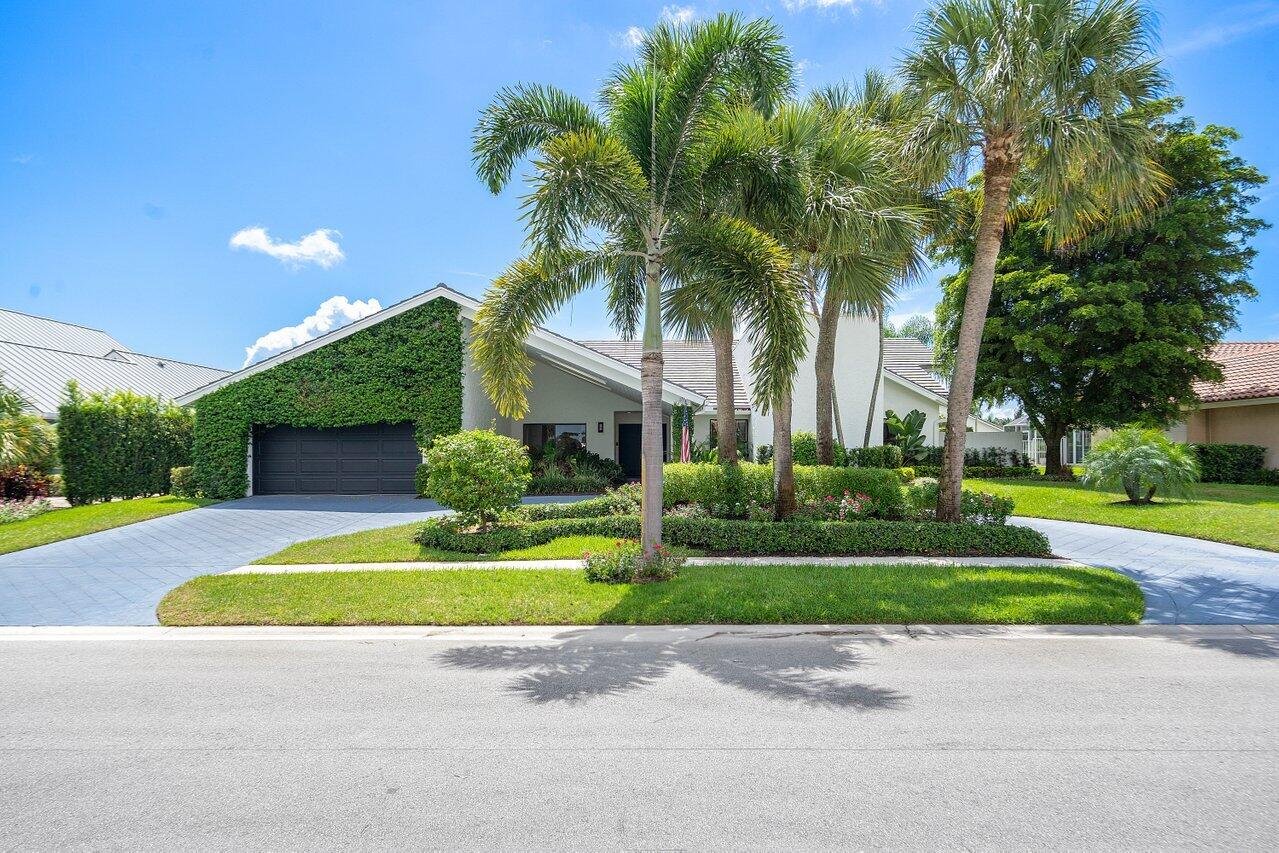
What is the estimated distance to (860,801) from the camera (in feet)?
11.2

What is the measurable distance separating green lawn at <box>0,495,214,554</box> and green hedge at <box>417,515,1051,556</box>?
26.0 ft

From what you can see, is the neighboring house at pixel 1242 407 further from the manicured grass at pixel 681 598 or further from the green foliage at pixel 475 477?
the green foliage at pixel 475 477

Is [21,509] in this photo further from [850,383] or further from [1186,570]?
[1186,570]

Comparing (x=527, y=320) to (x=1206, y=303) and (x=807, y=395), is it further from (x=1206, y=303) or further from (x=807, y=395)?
(x=1206, y=303)

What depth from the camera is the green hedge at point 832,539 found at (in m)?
10.1

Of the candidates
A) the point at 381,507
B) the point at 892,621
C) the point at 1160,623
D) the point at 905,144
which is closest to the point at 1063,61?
the point at 905,144

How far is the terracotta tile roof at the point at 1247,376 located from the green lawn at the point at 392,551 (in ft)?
71.8

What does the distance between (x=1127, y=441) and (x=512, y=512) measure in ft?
43.7

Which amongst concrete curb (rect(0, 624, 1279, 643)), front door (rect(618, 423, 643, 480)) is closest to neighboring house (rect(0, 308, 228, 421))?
front door (rect(618, 423, 643, 480))

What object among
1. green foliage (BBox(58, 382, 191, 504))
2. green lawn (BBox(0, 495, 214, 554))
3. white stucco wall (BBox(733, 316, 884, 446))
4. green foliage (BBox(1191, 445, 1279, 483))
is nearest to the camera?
green lawn (BBox(0, 495, 214, 554))

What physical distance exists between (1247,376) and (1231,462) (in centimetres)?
406

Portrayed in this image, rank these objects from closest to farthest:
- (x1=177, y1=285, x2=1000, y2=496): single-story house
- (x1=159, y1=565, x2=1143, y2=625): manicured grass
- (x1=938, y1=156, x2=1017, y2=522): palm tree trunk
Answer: (x1=159, y1=565, x2=1143, y2=625): manicured grass < (x1=938, y1=156, x2=1017, y2=522): palm tree trunk < (x1=177, y1=285, x2=1000, y2=496): single-story house

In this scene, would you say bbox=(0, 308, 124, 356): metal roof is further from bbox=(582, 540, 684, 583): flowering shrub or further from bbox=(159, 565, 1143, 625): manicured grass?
bbox=(582, 540, 684, 583): flowering shrub

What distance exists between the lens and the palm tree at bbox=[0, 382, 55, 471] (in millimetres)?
17406
